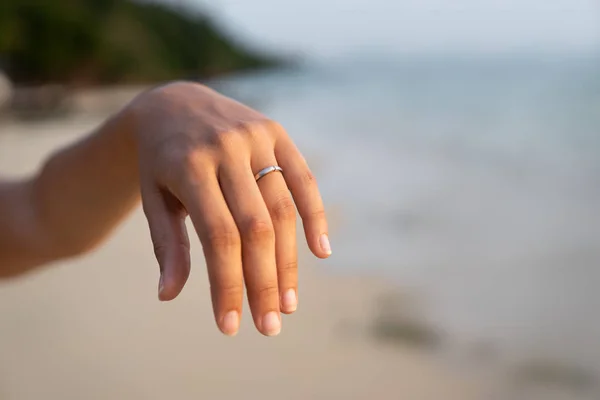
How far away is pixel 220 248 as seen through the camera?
0.70 metres

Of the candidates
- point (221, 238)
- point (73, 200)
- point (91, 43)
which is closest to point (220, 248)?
point (221, 238)

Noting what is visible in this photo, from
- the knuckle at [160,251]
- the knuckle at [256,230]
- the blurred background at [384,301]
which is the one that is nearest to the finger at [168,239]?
the knuckle at [160,251]

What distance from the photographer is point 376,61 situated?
125ft

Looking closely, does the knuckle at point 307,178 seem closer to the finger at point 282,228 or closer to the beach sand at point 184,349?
the finger at point 282,228

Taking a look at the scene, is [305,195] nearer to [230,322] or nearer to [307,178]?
[307,178]

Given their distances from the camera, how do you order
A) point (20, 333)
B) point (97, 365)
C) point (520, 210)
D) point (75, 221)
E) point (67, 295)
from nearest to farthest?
point (75, 221) → point (97, 365) → point (20, 333) → point (67, 295) → point (520, 210)

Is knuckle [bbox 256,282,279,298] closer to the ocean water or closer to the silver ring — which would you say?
the silver ring

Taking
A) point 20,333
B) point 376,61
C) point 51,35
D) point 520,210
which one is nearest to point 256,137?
point 20,333

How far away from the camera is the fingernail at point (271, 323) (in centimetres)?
70

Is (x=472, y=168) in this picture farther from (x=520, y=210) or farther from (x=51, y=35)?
(x=51, y=35)

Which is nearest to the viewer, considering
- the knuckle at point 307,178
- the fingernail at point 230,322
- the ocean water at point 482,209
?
the fingernail at point 230,322

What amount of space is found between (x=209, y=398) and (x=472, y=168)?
21.4ft

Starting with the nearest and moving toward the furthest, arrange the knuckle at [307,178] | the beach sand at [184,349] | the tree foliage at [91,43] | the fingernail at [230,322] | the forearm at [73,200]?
the fingernail at [230,322] < the knuckle at [307,178] < the forearm at [73,200] < the beach sand at [184,349] < the tree foliage at [91,43]

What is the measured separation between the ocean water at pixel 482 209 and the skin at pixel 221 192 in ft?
8.37
